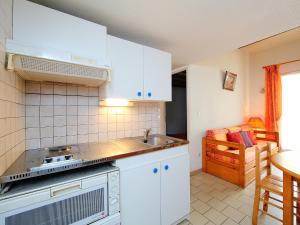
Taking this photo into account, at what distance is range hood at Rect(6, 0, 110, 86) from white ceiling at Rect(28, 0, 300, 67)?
0.63 feet

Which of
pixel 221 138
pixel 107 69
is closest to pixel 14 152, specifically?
pixel 107 69

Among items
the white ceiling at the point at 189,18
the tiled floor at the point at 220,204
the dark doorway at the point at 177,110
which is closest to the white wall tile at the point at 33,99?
the white ceiling at the point at 189,18

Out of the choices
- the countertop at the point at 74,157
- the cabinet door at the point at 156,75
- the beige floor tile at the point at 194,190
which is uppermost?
the cabinet door at the point at 156,75

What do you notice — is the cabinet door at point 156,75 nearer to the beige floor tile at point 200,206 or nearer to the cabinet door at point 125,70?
the cabinet door at point 125,70

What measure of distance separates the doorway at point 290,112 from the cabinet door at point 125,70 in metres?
4.07

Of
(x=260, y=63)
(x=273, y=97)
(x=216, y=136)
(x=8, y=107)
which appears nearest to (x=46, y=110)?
(x=8, y=107)

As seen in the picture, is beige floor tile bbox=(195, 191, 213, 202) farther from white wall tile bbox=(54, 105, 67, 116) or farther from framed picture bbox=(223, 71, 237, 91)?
framed picture bbox=(223, 71, 237, 91)

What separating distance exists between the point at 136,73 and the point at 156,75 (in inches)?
11.5

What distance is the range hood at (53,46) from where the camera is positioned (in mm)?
1060

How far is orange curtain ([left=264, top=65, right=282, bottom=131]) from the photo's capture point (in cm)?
379

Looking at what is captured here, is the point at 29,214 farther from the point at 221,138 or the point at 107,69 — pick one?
the point at 221,138

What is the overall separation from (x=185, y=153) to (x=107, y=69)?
1.26 m

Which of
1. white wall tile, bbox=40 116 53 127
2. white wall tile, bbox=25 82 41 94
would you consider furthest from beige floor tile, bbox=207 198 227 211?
white wall tile, bbox=25 82 41 94

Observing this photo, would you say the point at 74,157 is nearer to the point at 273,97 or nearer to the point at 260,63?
the point at 273,97
